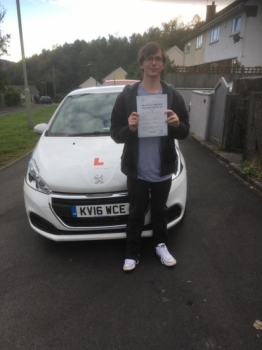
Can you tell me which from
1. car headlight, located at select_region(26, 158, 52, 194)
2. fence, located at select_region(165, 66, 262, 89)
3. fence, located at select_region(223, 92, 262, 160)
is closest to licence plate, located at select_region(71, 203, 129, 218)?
car headlight, located at select_region(26, 158, 52, 194)

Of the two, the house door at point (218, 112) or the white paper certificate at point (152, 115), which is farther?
the house door at point (218, 112)

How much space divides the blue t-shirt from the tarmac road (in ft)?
3.05

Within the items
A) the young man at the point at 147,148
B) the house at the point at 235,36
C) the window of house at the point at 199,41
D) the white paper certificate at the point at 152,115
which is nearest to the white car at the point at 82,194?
the young man at the point at 147,148

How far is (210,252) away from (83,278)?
1340 mm

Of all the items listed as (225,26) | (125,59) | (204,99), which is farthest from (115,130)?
(125,59)

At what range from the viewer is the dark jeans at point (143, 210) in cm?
267

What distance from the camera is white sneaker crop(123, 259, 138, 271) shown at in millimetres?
2801

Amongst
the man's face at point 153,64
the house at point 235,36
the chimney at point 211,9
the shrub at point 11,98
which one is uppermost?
the chimney at point 211,9

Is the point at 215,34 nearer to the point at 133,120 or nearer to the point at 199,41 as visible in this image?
the point at 199,41

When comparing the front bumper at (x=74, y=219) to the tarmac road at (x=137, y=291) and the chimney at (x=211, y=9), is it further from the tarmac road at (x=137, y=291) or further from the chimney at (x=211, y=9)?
the chimney at (x=211, y=9)

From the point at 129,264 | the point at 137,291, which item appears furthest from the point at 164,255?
the point at 137,291

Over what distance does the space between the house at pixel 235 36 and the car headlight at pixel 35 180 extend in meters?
19.0

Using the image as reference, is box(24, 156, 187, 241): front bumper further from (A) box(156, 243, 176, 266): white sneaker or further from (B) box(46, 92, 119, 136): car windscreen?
(B) box(46, 92, 119, 136): car windscreen

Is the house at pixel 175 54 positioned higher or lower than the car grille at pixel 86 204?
higher
